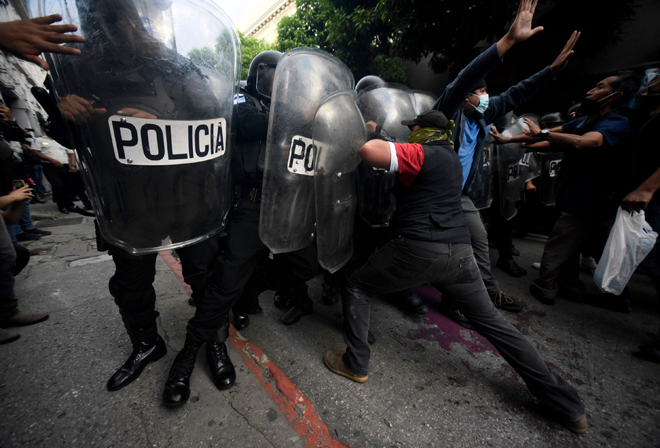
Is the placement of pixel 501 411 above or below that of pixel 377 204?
below

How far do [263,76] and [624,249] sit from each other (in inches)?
118

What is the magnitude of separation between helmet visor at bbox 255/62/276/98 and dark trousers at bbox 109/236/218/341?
3.33 ft

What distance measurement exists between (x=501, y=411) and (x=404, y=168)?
4.97 ft

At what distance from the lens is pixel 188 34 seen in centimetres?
109

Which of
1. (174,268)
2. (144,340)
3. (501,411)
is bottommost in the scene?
(174,268)

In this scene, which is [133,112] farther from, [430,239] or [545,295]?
[545,295]

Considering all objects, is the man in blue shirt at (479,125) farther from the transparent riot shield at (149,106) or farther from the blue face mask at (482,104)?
the transparent riot shield at (149,106)

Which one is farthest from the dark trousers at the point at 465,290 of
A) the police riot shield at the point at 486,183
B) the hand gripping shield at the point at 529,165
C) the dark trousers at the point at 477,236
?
the hand gripping shield at the point at 529,165

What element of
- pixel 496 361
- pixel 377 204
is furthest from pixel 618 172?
pixel 377 204

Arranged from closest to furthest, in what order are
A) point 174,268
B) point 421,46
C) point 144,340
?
point 144,340
point 174,268
point 421,46

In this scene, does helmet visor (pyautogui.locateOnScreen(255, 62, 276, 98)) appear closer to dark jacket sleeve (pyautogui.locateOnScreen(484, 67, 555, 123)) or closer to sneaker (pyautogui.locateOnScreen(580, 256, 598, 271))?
dark jacket sleeve (pyautogui.locateOnScreen(484, 67, 555, 123))

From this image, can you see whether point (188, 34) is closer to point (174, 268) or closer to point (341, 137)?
point (341, 137)

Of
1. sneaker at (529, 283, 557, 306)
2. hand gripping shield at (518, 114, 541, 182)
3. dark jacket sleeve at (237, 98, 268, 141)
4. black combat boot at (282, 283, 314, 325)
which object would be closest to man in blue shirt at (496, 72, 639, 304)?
sneaker at (529, 283, 557, 306)

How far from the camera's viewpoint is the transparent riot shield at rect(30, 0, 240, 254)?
0.97m
